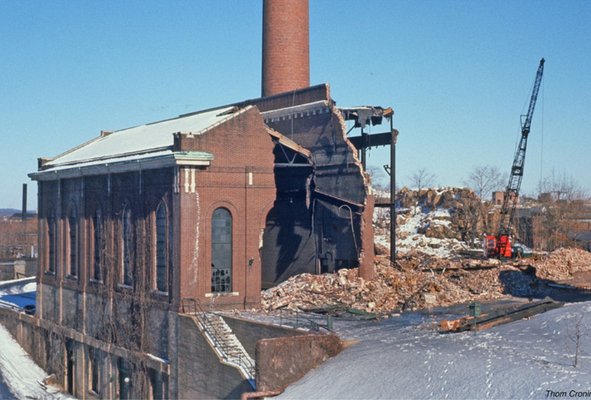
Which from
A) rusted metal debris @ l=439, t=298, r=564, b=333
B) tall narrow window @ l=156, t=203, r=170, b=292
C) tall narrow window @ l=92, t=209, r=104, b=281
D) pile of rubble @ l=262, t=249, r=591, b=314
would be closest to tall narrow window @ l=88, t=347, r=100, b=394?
tall narrow window @ l=92, t=209, r=104, b=281

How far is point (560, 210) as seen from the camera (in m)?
56.8

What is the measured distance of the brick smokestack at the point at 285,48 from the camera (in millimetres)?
36156

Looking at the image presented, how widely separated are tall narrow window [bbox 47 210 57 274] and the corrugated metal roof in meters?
2.70

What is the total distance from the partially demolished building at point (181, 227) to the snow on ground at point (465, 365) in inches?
179

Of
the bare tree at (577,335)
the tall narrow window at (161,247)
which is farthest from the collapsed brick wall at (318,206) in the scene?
the bare tree at (577,335)

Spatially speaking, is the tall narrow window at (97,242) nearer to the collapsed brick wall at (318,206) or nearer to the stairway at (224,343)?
the collapsed brick wall at (318,206)

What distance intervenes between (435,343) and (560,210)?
142ft

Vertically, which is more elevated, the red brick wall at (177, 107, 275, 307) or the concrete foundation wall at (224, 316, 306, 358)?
the red brick wall at (177, 107, 275, 307)

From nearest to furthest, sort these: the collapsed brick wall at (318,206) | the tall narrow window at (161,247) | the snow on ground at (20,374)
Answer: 1. the tall narrow window at (161,247)
2. the collapsed brick wall at (318,206)
3. the snow on ground at (20,374)

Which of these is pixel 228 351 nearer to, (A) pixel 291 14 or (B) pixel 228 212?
(B) pixel 228 212

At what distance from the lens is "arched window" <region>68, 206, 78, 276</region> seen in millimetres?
31453

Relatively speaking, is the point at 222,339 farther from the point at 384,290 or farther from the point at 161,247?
the point at 384,290

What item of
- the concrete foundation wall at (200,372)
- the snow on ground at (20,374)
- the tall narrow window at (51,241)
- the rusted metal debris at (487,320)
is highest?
the tall narrow window at (51,241)

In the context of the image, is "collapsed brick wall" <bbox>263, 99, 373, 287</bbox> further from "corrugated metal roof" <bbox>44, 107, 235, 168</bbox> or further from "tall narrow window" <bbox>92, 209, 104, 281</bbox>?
"tall narrow window" <bbox>92, 209, 104, 281</bbox>
